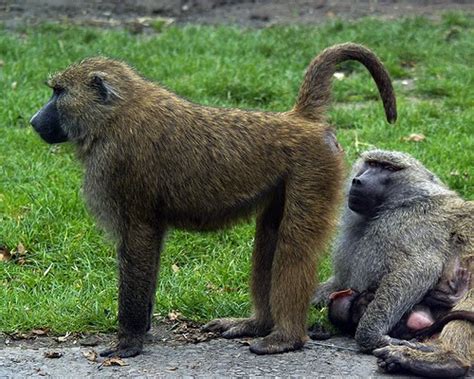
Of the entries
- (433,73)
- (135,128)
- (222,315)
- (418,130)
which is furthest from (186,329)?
(433,73)

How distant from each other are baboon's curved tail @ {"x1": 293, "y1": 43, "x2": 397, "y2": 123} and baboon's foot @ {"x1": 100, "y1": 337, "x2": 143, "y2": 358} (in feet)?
4.73

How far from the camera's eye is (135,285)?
4902mm

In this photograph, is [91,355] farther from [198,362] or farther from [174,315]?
[174,315]

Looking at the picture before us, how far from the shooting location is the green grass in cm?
577

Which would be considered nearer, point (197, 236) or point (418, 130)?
point (197, 236)

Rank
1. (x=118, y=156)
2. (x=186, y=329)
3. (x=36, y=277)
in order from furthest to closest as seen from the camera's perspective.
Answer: (x=36, y=277) < (x=186, y=329) < (x=118, y=156)

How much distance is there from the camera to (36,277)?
596cm

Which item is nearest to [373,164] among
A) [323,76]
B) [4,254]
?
[323,76]

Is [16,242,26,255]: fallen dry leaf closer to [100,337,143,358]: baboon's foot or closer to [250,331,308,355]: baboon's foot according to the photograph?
[100,337,143,358]: baboon's foot

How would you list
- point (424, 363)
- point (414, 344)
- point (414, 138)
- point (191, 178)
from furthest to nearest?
point (414, 138) → point (191, 178) → point (414, 344) → point (424, 363)

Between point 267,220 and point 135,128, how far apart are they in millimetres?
814

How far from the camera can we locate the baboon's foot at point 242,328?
17.4ft

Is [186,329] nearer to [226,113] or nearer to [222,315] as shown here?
[222,315]

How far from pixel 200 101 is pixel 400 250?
3.85 metres
